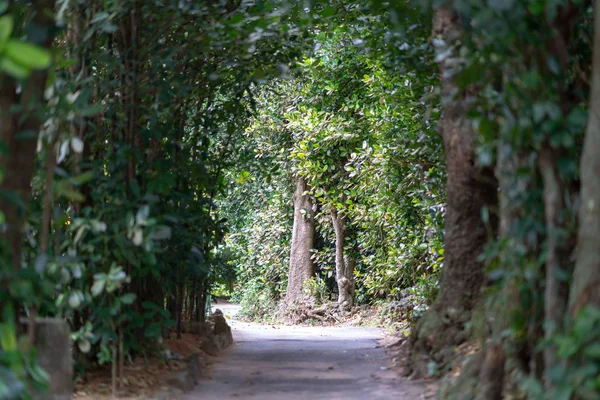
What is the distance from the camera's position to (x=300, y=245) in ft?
69.2

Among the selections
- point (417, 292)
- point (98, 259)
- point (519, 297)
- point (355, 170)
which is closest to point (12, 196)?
point (98, 259)

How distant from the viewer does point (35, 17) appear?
5.02 metres

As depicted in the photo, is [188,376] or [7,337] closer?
[7,337]

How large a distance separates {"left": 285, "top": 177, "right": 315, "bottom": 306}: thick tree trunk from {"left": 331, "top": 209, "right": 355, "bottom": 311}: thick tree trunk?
1007 mm

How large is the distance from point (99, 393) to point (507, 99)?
4.30 meters

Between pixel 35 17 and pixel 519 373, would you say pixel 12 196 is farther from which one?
pixel 519 373

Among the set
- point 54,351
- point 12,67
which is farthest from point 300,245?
point 12,67

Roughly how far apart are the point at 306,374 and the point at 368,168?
8.27m

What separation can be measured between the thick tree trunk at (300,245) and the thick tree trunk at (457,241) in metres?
12.7

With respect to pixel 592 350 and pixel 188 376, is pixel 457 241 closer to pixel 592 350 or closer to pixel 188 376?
pixel 188 376

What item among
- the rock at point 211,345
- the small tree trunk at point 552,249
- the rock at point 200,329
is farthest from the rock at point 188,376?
the small tree trunk at point 552,249

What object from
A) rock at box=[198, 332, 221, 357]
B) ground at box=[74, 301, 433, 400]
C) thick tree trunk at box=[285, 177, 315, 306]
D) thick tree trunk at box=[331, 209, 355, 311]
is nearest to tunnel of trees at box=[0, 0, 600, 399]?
ground at box=[74, 301, 433, 400]

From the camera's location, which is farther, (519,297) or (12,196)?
(519,297)

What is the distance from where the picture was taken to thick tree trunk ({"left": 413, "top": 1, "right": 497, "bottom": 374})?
25.7ft
